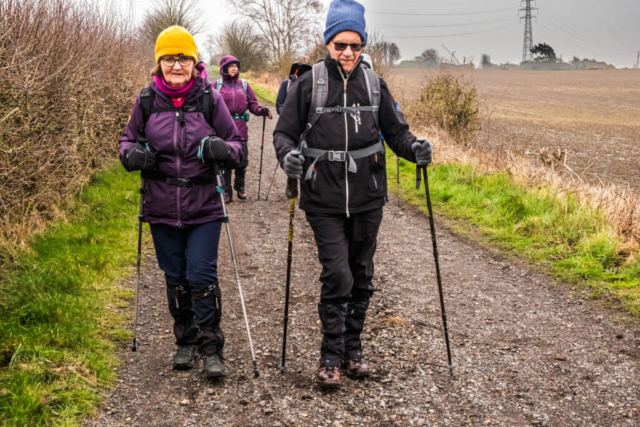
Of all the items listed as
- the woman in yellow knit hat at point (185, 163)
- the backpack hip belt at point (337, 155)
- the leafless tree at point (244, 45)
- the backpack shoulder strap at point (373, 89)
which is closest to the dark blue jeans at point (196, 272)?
the woman in yellow knit hat at point (185, 163)

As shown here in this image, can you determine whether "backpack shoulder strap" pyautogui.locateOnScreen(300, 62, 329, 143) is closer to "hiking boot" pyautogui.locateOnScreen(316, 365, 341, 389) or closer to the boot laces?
"hiking boot" pyautogui.locateOnScreen(316, 365, 341, 389)

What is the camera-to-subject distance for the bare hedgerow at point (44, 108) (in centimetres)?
620

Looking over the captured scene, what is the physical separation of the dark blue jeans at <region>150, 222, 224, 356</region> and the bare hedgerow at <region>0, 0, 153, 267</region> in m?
2.74

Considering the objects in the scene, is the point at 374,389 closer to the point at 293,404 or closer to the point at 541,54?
the point at 293,404

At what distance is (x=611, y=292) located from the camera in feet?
18.9

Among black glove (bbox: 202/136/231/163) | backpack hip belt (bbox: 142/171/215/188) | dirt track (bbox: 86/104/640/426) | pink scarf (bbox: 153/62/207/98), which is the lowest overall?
dirt track (bbox: 86/104/640/426)

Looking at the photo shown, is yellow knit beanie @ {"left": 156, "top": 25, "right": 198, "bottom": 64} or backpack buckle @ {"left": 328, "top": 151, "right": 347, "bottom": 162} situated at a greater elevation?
yellow knit beanie @ {"left": 156, "top": 25, "right": 198, "bottom": 64}

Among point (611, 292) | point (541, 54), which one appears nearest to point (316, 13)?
point (611, 292)

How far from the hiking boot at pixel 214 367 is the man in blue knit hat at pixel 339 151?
2.26ft

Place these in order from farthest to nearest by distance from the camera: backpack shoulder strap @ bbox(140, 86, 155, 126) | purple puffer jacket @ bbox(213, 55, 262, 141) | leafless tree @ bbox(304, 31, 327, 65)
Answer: leafless tree @ bbox(304, 31, 327, 65)
purple puffer jacket @ bbox(213, 55, 262, 141)
backpack shoulder strap @ bbox(140, 86, 155, 126)

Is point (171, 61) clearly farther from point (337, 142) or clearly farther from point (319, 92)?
point (337, 142)

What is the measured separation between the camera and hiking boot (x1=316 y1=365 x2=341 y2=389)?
3842mm

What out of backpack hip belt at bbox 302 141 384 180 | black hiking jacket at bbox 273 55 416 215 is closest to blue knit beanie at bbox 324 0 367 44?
black hiking jacket at bbox 273 55 416 215

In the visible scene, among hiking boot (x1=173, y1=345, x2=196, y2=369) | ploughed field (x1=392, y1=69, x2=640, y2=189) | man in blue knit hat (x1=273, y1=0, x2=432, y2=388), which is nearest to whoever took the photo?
man in blue knit hat (x1=273, y1=0, x2=432, y2=388)
